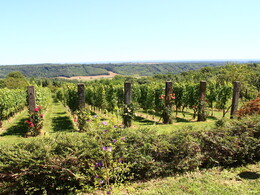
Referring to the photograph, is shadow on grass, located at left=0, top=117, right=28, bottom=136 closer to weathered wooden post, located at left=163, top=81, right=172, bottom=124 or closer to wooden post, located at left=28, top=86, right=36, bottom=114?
wooden post, located at left=28, top=86, right=36, bottom=114

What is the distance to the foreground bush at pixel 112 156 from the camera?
2.88 metres

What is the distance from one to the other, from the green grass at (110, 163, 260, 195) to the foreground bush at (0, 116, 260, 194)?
16 centimetres

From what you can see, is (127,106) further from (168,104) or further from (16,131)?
(16,131)

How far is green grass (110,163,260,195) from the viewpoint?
2986 mm

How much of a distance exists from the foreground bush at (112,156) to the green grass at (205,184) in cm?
16

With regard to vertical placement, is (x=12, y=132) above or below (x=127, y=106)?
below

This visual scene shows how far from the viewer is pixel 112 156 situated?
3.14 metres

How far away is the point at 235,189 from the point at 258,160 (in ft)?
5.03

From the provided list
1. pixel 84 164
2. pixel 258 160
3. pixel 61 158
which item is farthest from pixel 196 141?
pixel 61 158

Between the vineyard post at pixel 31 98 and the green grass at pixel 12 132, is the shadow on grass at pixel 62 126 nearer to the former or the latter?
the green grass at pixel 12 132

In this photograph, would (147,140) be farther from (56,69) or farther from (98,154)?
(56,69)

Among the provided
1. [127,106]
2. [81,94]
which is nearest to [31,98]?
[81,94]

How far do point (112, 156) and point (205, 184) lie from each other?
1694 mm

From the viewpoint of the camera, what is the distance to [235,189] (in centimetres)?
305
